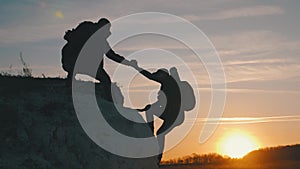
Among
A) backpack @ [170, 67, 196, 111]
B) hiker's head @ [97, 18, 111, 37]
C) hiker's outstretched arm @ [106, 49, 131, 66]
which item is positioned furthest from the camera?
backpack @ [170, 67, 196, 111]

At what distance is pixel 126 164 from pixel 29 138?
2859mm

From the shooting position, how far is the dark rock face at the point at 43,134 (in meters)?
16.2

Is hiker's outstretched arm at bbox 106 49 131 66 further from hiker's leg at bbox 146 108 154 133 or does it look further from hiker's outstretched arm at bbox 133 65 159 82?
hiker's leg at bbox 146 108 154 133

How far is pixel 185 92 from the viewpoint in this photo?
20266 millimetres

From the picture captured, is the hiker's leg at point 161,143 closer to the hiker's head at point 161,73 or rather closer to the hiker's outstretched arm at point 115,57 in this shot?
the hiker's head at point 161,73

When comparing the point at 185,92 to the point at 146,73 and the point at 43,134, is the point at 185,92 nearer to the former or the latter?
the point at 146,73

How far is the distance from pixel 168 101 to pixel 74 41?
11.9ft

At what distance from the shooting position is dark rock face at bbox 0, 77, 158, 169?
16188 mm

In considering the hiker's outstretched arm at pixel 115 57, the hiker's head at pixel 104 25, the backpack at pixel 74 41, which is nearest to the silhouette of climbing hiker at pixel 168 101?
the hiker's outstretched arm at pixel 115 57

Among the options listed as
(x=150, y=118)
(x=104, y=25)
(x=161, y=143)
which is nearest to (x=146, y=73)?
(x=150, y=118)

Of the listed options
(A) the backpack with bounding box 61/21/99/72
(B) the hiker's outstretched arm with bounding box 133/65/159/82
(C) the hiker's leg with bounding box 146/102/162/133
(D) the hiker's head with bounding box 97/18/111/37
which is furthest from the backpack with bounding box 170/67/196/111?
(A) the backpack with bounding box 61/21/99/72

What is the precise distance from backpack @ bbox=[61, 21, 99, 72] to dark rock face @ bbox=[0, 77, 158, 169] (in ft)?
3.44

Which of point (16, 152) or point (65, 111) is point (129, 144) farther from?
point (16, 152)

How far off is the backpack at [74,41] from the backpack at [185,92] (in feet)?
10.1
